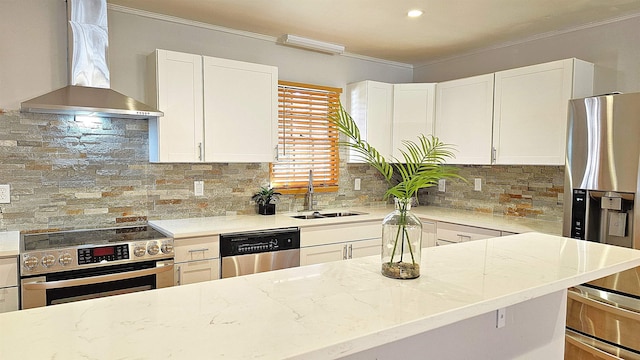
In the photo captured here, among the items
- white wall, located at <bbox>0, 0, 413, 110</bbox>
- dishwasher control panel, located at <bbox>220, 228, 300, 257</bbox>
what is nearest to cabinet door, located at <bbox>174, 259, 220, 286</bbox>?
dishwasher control panel, located at <bbox>220, 228, 300, 257</bbox>

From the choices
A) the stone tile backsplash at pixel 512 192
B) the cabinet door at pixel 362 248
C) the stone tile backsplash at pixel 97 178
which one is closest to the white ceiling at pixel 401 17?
the stone tile backsplash at pixel 97 178

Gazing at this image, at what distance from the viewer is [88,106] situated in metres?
2.45

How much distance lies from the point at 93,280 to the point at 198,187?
1147mm

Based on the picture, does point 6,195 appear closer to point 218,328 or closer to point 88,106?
point 88,106

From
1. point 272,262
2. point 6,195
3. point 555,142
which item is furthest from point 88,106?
point 555,142

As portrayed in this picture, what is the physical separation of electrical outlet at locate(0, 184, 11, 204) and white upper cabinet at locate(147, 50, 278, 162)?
35.0 inches

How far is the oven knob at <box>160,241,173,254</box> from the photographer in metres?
2.61

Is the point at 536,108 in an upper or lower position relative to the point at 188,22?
lower

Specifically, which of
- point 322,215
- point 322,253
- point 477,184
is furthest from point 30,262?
point 477,184

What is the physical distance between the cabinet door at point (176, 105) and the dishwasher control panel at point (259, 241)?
664 millimetres

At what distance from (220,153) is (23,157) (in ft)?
4.12

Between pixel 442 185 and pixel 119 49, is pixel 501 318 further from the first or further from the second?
pixel 119 49

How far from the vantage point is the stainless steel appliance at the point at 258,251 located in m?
2.86

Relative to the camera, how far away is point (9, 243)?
2.33 meters
